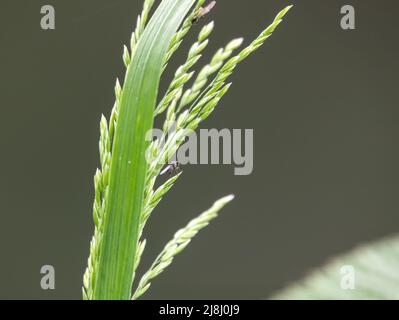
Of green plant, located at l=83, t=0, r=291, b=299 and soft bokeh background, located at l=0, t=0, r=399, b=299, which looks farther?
soft bokeh background, located at l=0, t=0, r=399, b=299

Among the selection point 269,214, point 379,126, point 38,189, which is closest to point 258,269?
point 269,214

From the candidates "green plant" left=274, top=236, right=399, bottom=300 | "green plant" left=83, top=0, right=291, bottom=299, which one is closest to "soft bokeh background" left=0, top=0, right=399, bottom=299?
"green plant" left=274, top=236, right=399, bottom=300

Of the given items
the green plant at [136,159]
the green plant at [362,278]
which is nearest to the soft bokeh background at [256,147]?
the green plant at [362,278]

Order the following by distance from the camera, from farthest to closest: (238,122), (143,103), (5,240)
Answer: (238,122) < (5,240) < (143,103)

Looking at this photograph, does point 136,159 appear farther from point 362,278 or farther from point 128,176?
point 362,278

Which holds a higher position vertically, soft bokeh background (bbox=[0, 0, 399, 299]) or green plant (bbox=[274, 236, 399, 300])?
soft bokeh background (bbox=[0, 0, 399, 299])

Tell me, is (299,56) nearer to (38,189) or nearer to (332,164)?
(332,164)

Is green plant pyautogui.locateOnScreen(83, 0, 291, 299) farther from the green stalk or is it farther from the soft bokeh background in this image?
the soft bokeh background
